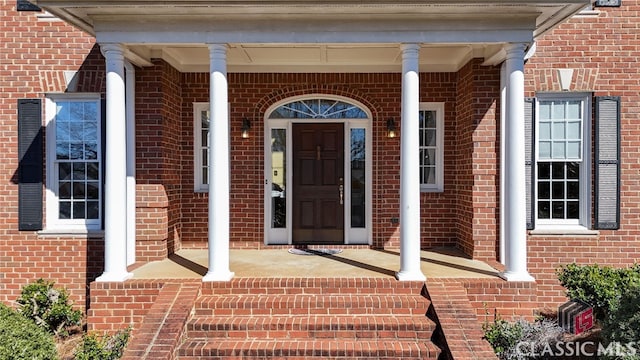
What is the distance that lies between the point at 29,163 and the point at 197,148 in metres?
2.49

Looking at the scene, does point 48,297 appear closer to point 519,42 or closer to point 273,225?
point 273,225

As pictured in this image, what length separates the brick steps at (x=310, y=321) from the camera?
15.6 feet

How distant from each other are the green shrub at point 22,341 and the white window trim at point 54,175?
239 cm

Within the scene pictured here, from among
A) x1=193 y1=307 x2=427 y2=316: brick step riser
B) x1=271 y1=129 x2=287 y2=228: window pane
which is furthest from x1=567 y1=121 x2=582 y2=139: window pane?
x1=271 y1=129 x2=287 y2=228: window pane

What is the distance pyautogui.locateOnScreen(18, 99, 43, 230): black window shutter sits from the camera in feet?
22.2

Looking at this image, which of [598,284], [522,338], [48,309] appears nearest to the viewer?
[522,338]

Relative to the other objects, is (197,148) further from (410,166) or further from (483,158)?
(483,158)

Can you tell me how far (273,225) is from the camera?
777cm

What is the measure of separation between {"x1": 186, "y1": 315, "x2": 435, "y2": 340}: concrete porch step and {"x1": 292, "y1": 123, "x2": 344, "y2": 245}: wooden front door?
277 centimetres

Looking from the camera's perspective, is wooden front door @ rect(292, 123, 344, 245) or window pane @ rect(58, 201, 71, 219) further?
wooden front door @ rect(292, 123, 344, 245)

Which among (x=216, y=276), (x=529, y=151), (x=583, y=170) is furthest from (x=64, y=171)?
(x=583, y=170)

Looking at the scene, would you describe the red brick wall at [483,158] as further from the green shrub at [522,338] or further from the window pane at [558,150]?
the green shrub at [522,338]

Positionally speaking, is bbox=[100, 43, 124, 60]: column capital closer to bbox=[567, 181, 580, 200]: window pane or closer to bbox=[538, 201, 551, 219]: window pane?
bbox=[538, 201, 551, 219]: window pane

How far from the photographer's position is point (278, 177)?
7.80 metres
